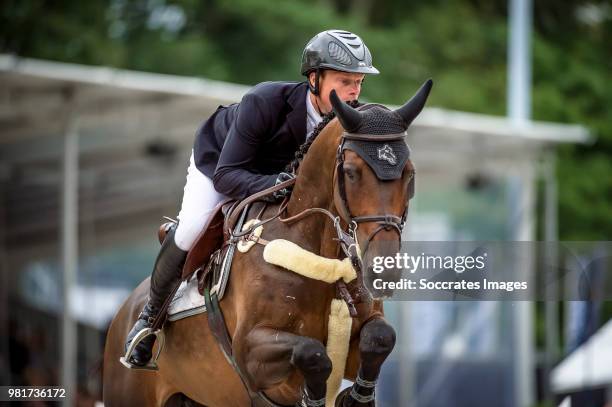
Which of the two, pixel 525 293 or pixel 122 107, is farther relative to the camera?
pixel 122 107

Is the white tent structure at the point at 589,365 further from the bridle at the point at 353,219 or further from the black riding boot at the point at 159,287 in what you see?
the bridle at the point at 353,219

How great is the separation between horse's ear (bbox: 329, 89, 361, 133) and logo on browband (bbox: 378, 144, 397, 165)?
164 mm

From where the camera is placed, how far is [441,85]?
85.3 feet

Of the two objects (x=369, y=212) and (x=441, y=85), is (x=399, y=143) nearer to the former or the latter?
(x=369, y=212)

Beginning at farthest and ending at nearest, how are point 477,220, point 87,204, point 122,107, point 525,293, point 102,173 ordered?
point 477,220
point 87,204
point 102,173
point 122,107
point 525,293

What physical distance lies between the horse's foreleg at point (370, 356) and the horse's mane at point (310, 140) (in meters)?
0.87

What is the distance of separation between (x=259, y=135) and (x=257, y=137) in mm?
14

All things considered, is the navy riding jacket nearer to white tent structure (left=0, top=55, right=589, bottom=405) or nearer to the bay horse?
the bay horse

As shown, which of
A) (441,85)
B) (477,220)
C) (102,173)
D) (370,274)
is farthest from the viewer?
(477,220)

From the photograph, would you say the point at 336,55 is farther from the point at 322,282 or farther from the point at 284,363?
the point at 284,363

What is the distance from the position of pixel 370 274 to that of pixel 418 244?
0.68 metres

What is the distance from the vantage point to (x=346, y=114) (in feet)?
16.6

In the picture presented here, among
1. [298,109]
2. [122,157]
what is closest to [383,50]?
[122,157]

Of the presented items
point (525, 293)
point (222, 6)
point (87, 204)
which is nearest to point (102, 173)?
point (87, 204)
